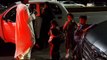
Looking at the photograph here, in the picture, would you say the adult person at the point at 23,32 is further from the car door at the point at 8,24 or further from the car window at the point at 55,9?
the car window at the point at 55,9

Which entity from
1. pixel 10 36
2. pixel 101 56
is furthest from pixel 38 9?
pixel 101 56

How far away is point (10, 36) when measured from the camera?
11617mm

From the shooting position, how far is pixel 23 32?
8.09 m

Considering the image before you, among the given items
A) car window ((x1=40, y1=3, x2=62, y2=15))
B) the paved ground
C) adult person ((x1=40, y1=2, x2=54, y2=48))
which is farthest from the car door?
car window ((x1=40, y1=3, x2=62, y2=15))

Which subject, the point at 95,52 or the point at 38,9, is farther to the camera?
the point at 38,9

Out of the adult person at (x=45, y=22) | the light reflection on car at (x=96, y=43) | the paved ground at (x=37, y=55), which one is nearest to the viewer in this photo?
the light reflection on car at (x=96, y=43)

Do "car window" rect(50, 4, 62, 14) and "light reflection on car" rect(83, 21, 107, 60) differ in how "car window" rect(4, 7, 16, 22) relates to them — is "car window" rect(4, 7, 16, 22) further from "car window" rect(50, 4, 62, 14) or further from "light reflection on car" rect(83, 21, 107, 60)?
"light reflection on car" rect(83, 21, 107, 60)

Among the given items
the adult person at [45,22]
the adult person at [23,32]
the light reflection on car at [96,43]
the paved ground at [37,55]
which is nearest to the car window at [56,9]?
the adult person at [45,22]

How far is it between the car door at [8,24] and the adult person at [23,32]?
3381 mm

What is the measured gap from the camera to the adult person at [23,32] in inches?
315

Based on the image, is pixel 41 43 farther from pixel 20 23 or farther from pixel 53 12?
pixel 20 23

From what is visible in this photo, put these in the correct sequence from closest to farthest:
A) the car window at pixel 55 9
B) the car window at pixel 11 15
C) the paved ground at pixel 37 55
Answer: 1. the paved ground at pixel 37 55
2. the car window at pixel 11 15
3. the car window at pixel 55 9

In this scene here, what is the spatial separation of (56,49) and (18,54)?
1.13m

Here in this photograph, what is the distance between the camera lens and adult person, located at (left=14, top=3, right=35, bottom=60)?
26.2 ft
